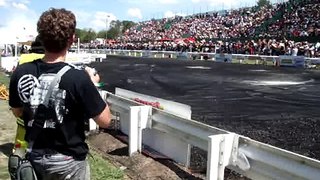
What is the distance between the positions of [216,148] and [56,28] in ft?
9.69

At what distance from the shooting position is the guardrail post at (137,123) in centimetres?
761

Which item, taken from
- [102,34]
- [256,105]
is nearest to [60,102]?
[256,105]

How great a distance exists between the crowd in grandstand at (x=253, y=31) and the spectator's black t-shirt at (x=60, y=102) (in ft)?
109

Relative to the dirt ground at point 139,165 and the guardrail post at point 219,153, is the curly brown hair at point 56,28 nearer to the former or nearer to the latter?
the guardrail post at point 219,153

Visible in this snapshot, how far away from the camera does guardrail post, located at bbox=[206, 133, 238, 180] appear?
5.45 m

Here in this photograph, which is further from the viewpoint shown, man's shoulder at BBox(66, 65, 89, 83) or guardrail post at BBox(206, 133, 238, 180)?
guardrail post at BBox(206, 133, 238, 180)

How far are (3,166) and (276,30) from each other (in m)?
52.5

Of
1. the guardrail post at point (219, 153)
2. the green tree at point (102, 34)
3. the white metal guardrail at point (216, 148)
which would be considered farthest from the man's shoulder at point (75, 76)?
the green tree at point (102, 34)

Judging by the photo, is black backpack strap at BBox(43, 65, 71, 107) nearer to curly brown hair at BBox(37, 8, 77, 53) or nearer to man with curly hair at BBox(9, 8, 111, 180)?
man with curly hair at BBox(9, 8, 111, 180)

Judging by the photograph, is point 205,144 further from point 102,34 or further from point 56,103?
point 102,34

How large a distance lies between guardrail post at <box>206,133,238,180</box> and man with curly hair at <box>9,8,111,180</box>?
→ 7.95 feet

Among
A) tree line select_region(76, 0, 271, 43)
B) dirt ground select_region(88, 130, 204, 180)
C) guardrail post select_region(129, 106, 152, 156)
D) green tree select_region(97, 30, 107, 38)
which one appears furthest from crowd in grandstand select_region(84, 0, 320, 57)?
green tree select_region(97, 30, 107, 38)

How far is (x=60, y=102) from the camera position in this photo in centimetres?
312

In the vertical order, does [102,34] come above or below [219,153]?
above
